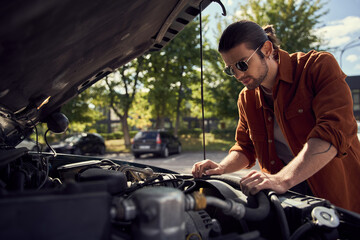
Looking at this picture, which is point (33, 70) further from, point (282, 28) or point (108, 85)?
point (108, 85)

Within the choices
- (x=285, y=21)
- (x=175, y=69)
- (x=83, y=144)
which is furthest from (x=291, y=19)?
(x=83, y=144)

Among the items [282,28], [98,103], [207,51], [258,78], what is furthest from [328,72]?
[98,103]

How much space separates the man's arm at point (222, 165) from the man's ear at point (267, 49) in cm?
72

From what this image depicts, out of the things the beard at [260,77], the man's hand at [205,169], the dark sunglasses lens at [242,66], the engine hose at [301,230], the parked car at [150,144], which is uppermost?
the dark sunglasses lens at [242,66]

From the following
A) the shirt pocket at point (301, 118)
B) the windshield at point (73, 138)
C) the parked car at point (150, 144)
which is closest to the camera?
the shirt pocket at point (301, 118)

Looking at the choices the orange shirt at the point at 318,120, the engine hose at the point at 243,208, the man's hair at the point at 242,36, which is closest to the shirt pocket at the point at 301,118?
the orange shirt at the point at 318,120

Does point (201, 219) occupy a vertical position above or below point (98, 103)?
below

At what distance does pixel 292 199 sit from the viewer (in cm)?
115

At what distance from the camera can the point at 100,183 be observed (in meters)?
0.73

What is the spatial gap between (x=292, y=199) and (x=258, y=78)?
81 centimetres

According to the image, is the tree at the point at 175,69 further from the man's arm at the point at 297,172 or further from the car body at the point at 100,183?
the man's arm at the point at 297,172

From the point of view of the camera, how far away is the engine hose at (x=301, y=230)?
0.96 meters

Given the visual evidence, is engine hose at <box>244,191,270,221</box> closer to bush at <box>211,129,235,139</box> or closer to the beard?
the beard

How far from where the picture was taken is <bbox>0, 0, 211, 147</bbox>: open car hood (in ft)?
2.60
